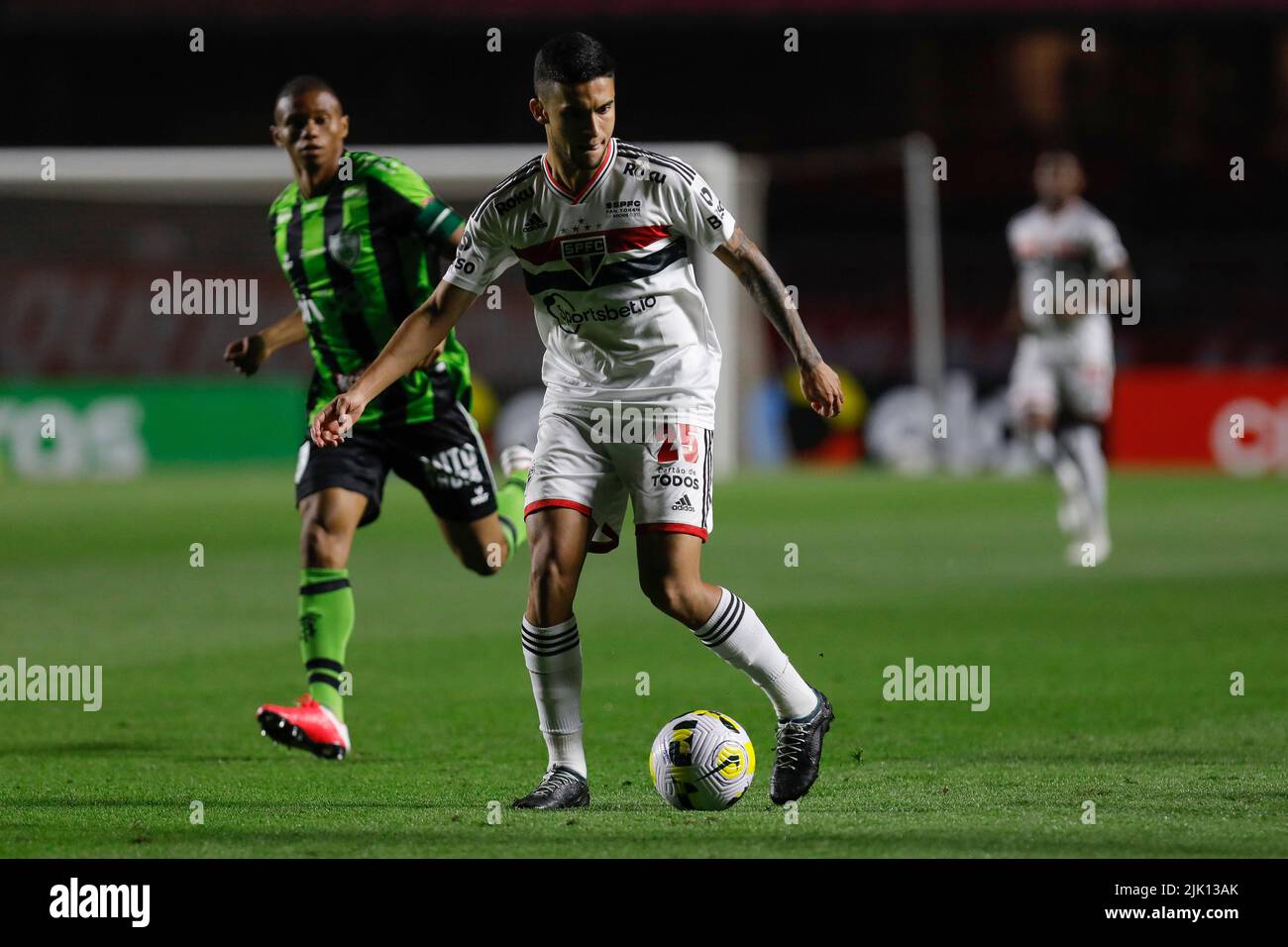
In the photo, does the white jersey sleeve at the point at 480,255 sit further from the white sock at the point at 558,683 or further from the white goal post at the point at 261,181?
the white goal post at the point at 261,181

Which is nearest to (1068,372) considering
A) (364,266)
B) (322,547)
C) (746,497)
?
(746,497)

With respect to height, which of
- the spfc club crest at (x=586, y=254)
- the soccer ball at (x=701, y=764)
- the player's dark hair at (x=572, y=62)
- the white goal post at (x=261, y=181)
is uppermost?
the white goal post at (x=261, y=181)

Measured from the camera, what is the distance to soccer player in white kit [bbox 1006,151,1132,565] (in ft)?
43.0

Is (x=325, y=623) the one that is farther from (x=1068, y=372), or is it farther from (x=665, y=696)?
(x=1068, y=372)

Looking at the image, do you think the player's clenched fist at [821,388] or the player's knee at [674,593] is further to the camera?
the player's knee at [674,593]

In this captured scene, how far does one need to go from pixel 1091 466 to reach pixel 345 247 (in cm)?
748

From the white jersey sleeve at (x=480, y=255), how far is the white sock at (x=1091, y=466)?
814cm

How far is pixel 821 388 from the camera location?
519 cm

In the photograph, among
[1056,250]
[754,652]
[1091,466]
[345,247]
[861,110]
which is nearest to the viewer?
[754,652]

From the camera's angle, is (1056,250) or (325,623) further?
(1056,250)

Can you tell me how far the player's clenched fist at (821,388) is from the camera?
5.19 m

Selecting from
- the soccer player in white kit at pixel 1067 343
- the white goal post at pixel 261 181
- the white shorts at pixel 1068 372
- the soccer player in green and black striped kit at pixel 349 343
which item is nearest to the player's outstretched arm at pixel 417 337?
the soccer player in green and black striped kit at pixel 349 343

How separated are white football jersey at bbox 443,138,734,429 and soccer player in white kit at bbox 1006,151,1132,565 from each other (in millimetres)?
8055
